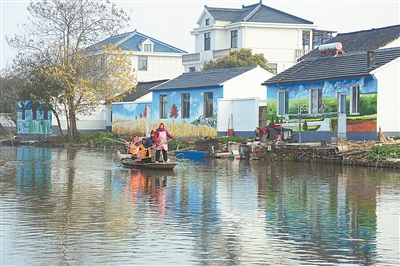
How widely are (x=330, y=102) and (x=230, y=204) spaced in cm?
2251

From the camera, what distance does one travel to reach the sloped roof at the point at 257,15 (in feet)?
251

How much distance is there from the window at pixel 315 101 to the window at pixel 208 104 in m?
9.69

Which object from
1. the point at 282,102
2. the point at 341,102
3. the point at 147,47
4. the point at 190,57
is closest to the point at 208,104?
the point at 282,102

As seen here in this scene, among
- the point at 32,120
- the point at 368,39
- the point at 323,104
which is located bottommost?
the point at 32,120

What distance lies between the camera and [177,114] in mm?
53938

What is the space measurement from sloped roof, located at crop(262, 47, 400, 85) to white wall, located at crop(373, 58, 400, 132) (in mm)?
412

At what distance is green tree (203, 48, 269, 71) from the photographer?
66.1 metres

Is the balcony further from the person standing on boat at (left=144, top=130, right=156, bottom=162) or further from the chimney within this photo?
the person standing on boat at (left=144, top=130, right=156, bottom=162)

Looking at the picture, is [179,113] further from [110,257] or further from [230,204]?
[110,257]

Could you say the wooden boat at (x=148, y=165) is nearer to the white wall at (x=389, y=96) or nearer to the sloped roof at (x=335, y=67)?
the white wall at (x=389, y=96)

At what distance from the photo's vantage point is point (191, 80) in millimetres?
54375

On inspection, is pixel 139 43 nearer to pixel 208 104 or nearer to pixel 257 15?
pixel 257 15

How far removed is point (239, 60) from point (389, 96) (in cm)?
2843

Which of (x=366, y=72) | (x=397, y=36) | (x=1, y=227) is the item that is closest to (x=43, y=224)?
(x=1, y=227)
